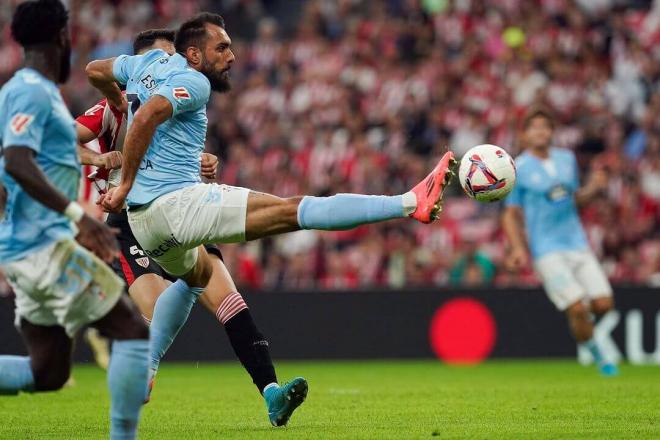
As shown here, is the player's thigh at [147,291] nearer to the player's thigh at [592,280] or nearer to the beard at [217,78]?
the beard at [217,78]

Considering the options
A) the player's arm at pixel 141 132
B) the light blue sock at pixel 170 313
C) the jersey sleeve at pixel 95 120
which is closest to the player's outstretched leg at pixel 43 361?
the player's arm at pixel 141 132

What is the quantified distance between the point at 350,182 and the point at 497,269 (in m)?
2.74

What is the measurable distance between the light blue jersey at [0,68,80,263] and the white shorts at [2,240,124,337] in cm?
7

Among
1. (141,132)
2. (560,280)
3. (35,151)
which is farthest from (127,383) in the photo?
(560,280)

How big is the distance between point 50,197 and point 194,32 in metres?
2.52

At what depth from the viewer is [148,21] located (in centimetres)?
2328

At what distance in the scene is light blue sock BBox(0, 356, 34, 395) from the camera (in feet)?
19.6

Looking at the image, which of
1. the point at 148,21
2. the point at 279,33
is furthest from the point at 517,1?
the point at 148,21

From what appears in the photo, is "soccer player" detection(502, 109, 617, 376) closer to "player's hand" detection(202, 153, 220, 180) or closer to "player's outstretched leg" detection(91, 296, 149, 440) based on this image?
"player's hand" detection(202, 153, 220, 180)

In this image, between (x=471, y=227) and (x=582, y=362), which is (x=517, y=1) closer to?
(x=471, y=227)

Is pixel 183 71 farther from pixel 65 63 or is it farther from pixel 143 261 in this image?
pixel 143 261

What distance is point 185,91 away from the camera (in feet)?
24.0

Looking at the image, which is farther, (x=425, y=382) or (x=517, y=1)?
(x=517, y=1)

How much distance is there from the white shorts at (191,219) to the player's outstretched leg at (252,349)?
79cm
